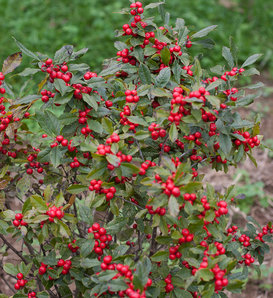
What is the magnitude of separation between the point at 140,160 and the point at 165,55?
47 centimetres

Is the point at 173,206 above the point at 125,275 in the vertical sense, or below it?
above

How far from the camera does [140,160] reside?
5.58 ft

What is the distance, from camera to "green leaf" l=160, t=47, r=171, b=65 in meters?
1.78

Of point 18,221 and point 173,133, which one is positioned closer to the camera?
point 173,133

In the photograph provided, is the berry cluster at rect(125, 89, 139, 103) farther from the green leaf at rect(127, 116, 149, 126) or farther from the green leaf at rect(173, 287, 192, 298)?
the green leaf at rect(173, 287, 192, 298)

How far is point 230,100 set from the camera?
1.75 metres

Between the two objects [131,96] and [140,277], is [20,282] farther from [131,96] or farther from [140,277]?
[131,96]

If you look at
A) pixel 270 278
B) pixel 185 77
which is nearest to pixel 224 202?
pixel 185 77

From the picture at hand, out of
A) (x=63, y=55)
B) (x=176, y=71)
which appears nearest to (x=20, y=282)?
(x=63, y=55)

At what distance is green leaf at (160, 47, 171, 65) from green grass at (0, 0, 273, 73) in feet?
12.0

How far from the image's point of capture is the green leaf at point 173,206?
54.7 inches

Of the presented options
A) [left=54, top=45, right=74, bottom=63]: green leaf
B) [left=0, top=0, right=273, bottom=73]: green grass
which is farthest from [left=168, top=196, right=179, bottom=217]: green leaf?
[left=0, top=0, right=273, bottom=73]: green grass

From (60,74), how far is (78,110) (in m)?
0.19

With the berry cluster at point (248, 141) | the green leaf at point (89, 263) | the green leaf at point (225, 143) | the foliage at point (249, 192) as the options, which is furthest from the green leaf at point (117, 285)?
the foliage at point (249, 192)
